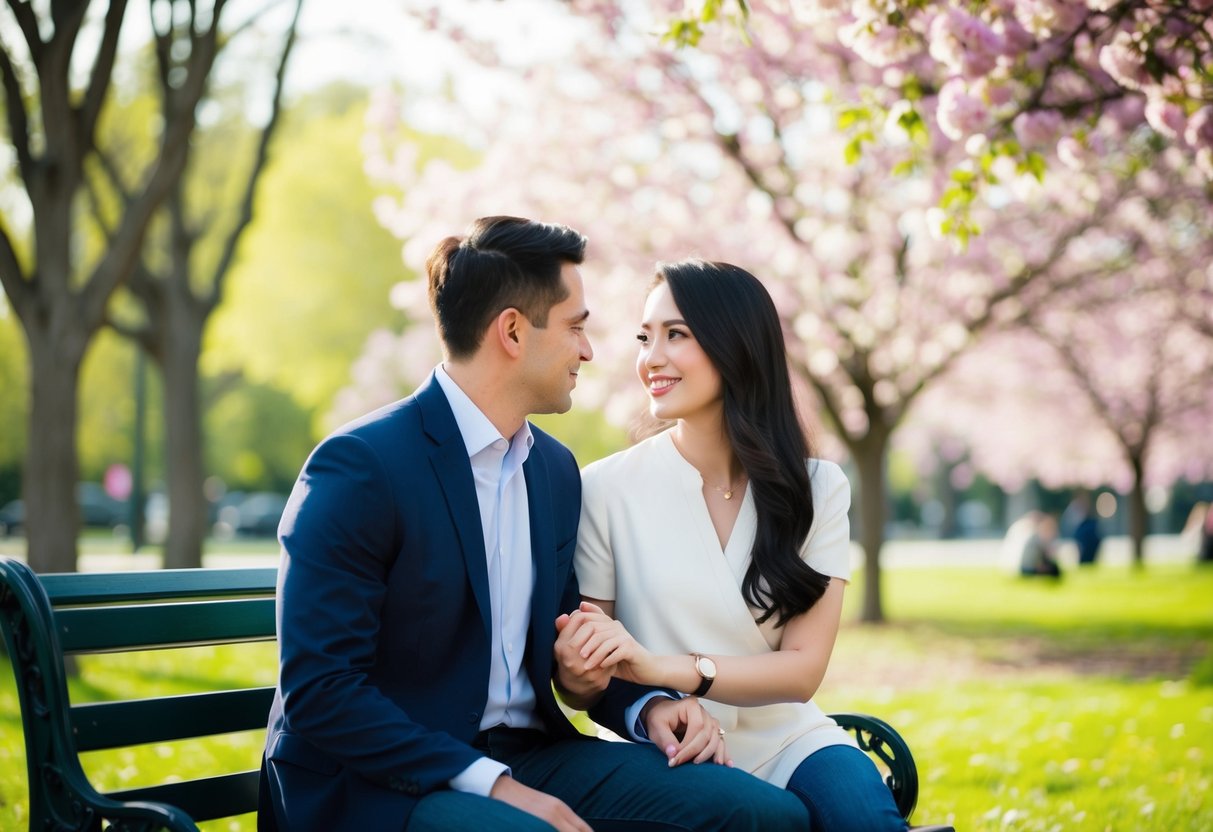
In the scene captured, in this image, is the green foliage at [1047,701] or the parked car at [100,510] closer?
the green foliage at [1047,701]

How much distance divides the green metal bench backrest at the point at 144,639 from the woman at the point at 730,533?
37.0 inches

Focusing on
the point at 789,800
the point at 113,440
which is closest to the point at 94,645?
the point at 789,800

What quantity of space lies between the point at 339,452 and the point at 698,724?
3.64 ft

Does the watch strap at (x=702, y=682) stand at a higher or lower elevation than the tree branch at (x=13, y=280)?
lower

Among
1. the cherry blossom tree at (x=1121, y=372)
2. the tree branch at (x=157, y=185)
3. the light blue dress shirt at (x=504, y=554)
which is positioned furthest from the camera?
the cherry blossom tree at (x=1121, y=372)

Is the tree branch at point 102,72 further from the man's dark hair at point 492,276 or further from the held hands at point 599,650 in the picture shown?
the held hands at point 599,650

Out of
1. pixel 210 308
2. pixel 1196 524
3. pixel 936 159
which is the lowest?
pixel 1196 524

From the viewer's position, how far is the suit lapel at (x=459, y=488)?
2941 mm

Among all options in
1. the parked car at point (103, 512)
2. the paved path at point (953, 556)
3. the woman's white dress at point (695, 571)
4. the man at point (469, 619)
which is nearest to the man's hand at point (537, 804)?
the man at point (469, 619)

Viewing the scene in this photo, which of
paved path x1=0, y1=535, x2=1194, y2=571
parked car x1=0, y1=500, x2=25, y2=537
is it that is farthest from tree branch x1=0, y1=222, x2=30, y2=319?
parked car x1=0, y1=500, x2=25, y2=537

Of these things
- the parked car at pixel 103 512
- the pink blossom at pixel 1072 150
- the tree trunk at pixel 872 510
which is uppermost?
the pink blossom at pixel 1072 150

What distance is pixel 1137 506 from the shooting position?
30.2 metres

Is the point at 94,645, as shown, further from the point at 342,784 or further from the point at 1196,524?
the point at 1196,524

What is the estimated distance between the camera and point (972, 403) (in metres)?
29.1
